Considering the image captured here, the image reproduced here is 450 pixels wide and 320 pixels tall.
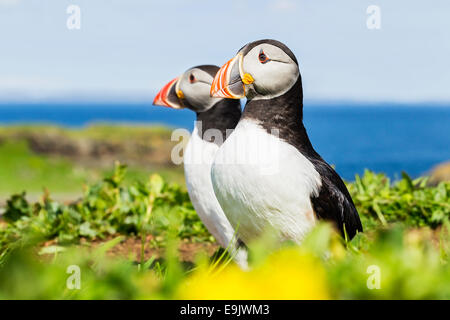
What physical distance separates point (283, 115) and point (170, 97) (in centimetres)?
165

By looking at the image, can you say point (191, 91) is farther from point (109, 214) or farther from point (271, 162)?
point (109, 214)

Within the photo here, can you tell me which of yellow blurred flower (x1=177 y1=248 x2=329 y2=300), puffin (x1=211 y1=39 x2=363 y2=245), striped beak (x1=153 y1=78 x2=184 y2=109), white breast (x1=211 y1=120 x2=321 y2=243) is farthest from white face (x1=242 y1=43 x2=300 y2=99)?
yellow blurred flower (x1=177 y1=248 x2=329 y2=300)

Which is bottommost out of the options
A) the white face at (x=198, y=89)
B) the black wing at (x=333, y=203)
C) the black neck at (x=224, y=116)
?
the black wing at (x=333, y=203)

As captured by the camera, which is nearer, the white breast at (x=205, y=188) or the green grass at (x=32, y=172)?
the white breast at (x=205, y=188)

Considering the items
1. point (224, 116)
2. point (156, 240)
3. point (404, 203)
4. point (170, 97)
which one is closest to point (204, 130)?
point (224, 116)

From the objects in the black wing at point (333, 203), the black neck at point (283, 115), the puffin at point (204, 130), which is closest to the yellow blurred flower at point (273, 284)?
the black wing at point (333, 203)

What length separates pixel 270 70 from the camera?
137 inches

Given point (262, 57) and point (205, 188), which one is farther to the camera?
point (205, 188)

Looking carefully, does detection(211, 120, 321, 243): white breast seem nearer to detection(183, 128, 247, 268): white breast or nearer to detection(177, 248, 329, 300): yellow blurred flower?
detection(183, 128, 247, 268): white breast

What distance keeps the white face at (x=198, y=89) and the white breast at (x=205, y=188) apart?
1.14ft

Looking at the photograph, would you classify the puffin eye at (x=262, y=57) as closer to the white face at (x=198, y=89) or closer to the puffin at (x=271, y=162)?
the puffin at (x=271, y=162)

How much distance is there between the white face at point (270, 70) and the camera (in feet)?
11.4
